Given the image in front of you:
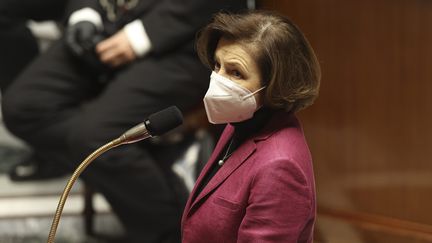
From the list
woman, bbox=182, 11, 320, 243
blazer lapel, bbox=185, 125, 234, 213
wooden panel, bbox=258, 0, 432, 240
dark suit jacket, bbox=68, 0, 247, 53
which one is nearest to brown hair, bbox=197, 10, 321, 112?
woman, bbox=182, 11, 320, 243

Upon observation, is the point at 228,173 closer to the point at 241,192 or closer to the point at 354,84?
the point at 241,192

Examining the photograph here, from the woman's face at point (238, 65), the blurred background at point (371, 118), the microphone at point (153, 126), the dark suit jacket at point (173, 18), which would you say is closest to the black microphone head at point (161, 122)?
the microphone at point (153, 126)

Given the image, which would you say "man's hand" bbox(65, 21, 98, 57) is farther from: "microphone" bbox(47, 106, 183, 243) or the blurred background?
"microphone" bbox(47, 106, 183, 243)

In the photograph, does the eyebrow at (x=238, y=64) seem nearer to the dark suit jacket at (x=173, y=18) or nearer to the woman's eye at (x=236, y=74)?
the woman's eye at (x=236, y=74)

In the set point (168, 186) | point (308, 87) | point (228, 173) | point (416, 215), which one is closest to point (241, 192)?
point (228, 173)

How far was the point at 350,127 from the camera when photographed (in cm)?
219

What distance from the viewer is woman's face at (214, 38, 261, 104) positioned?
3.72 feet

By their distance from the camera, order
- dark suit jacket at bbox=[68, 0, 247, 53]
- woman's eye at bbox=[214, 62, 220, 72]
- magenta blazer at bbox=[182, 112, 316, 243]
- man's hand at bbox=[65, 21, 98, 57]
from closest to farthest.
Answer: magenta blazer at bbox=[182, 112, 316, 243]
woman's eye at bbox=[214, 62, 220, 72]
dark suit jacket at bbox=[68, 0, 247, 53]
man's hand at bbox=[65, 21, 98, 57]

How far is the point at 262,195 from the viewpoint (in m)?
1.09

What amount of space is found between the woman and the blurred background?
911 millimetres

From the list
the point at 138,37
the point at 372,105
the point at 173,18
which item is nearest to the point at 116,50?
the point at 138,37

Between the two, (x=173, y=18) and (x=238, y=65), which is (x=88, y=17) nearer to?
(x=173, y=18)

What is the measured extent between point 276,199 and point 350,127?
1.14 meters

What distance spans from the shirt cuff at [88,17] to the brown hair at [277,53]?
40.4 inches
